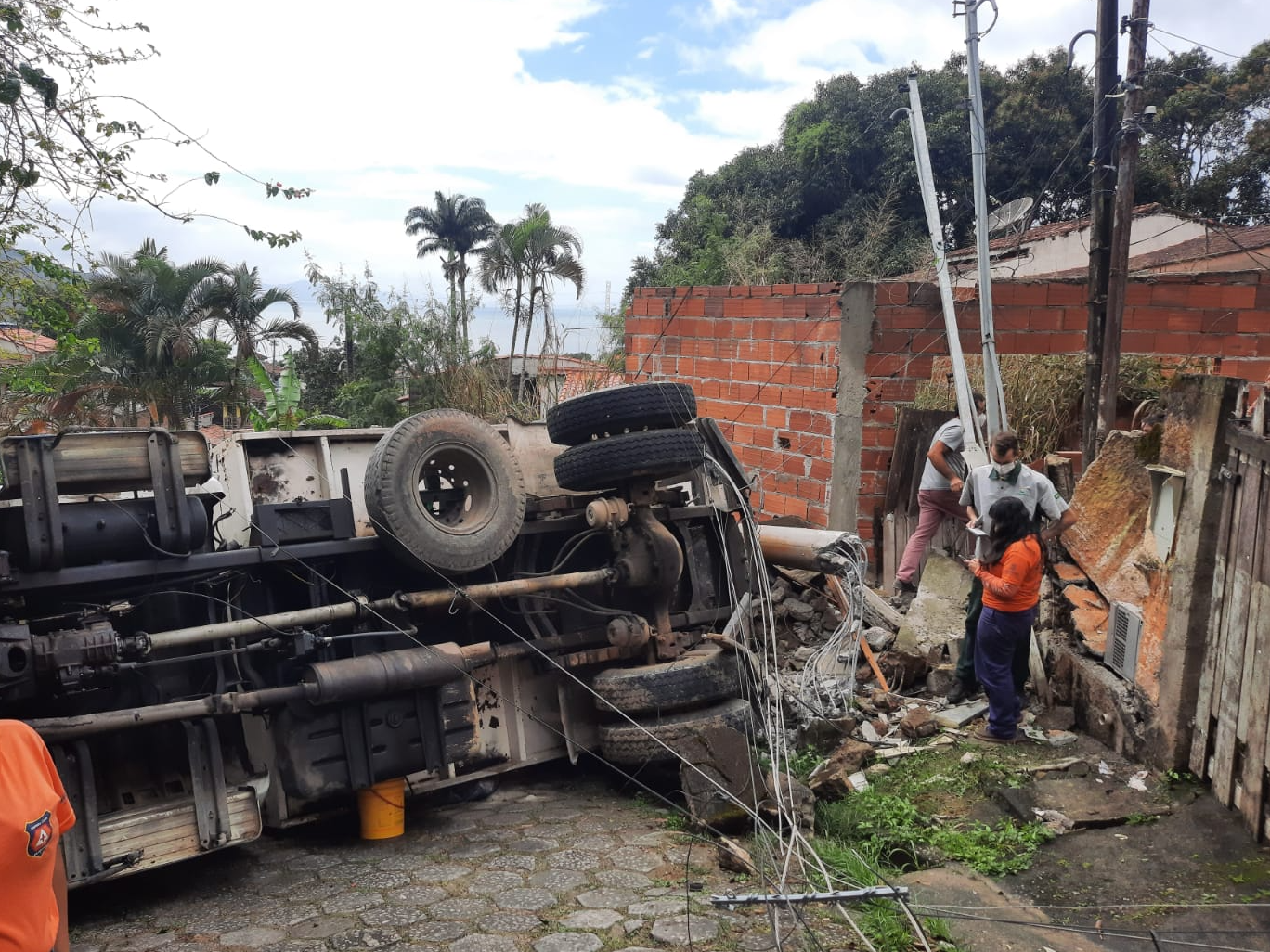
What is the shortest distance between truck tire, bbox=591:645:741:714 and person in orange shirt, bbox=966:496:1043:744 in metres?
1.75

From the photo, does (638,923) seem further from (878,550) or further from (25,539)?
(878,550)

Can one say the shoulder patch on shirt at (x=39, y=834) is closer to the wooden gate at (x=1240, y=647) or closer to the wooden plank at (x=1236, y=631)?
the wooden gate at (x=1240, y=647)

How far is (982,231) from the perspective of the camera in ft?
26.5

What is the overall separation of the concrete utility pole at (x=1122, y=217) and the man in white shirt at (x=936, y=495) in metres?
1.00

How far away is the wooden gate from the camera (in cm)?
457

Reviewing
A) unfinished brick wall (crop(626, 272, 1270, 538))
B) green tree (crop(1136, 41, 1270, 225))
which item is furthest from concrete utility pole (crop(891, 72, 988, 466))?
green tree (crop(1136, 41, 1270, 225))

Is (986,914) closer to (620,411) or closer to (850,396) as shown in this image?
(620,411)

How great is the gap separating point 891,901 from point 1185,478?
9.53 ft

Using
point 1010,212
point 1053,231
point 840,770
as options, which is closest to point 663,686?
point 840,770

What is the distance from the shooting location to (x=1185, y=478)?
5582mm

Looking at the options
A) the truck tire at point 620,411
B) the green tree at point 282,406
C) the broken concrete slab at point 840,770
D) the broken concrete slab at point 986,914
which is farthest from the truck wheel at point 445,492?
the green tree at point 282,406

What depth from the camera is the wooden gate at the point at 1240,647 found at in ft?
15.0

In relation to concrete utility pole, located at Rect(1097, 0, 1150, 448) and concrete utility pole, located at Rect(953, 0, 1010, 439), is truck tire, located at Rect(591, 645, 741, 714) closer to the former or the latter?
concrete utility pole, located at Rect(953, 0, 1010, 439)

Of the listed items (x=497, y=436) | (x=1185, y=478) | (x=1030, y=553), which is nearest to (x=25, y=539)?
(x=497, y=436)
